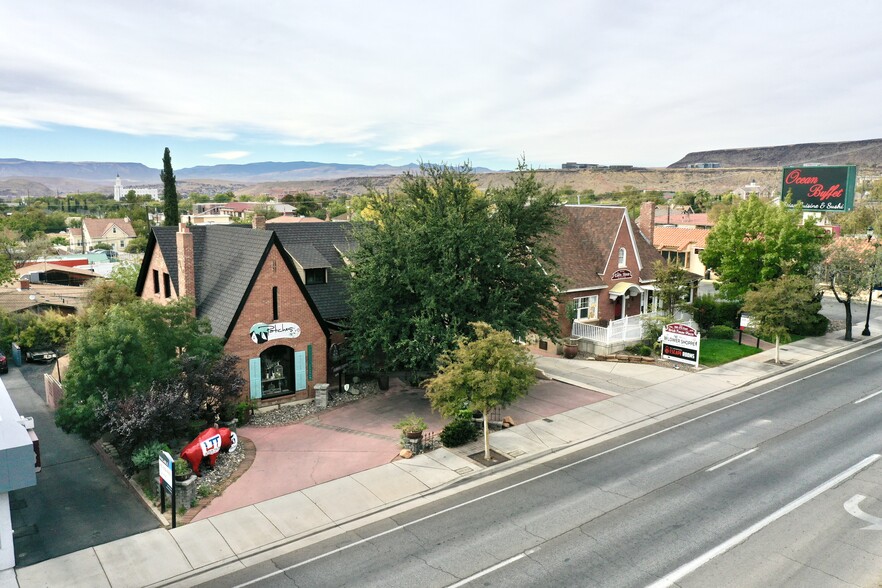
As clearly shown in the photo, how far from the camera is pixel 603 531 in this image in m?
16.6

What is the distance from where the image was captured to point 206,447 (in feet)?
65.8

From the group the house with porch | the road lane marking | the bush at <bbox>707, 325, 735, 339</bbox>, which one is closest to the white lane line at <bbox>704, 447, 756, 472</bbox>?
the road lane marking

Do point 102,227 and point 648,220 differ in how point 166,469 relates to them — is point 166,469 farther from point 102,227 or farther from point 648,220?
point 102,227

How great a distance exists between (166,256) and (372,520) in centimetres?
1919

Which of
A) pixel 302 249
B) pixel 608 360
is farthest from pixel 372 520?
pixel 608 360

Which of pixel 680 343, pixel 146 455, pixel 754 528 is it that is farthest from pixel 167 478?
pixel 680 343

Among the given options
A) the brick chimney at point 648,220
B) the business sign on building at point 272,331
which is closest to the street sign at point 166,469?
the business sign on building at point 272,331

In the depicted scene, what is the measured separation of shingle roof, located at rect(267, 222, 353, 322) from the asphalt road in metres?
13.6

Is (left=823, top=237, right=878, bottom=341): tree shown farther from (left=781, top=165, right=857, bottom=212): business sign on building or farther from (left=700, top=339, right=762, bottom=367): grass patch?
(left=781, top=165, right=857, bottom=212): business sign on building

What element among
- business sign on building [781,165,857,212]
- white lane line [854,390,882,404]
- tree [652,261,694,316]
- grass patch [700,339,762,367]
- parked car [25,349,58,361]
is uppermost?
business sign on building [781,165,857,212]

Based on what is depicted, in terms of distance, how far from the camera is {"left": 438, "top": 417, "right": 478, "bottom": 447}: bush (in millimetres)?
22547

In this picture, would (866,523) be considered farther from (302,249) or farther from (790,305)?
(302,249)

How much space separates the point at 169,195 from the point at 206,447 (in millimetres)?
57025

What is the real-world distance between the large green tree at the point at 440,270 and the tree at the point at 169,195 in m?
46.2
